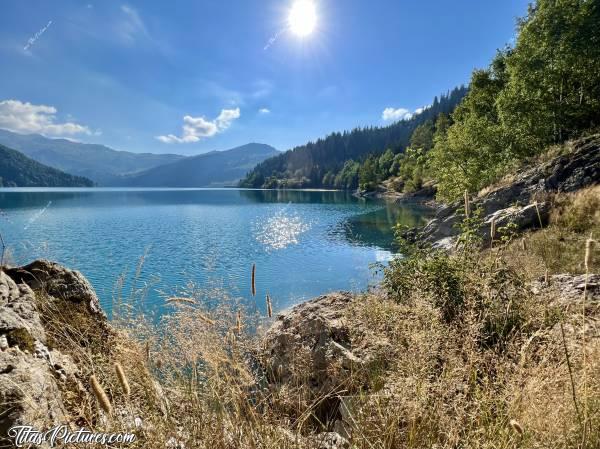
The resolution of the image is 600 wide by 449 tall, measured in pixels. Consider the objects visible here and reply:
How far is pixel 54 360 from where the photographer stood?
12.6 feet

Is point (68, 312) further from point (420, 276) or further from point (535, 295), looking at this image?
point (535, 295)

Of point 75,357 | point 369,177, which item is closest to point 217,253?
point 75,357

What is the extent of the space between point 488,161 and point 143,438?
32.8 m

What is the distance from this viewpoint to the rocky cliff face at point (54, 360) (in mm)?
2734

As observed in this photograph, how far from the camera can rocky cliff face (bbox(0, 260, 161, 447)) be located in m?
2.73

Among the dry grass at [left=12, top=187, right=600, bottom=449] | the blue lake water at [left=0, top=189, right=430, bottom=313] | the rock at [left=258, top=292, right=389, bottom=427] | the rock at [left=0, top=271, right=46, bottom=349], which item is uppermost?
the rock at [left=0, top=271, right=46, bottom=349]

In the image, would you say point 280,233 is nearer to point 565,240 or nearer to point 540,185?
point 540,185

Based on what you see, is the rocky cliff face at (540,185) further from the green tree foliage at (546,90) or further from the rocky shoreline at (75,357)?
the rocky shoreline at (75,357)

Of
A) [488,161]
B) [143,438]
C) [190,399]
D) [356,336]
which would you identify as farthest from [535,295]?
[488,161]

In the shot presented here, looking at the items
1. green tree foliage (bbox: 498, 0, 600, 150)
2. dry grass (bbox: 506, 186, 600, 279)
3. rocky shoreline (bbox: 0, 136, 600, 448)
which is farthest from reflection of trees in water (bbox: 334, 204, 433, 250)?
rocky shoreline (bbox: 0, 136, 600, 448)

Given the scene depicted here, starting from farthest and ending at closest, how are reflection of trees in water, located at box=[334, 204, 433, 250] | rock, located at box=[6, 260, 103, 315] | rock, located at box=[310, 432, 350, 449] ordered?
reflection of trees in water, located at box=[334, 204, 433, 250] < rock, located at box=[6, 260, 103, 315] < rock, located at box=[310, 432, 350, 449]

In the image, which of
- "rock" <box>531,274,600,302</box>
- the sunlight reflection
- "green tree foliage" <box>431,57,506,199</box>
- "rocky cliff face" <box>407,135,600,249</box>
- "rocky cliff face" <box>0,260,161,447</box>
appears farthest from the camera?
the sunlight reflection

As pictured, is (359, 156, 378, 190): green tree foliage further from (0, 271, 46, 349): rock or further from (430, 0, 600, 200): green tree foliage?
(0, 271, 46, 349): rock

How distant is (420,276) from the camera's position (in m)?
7.20
